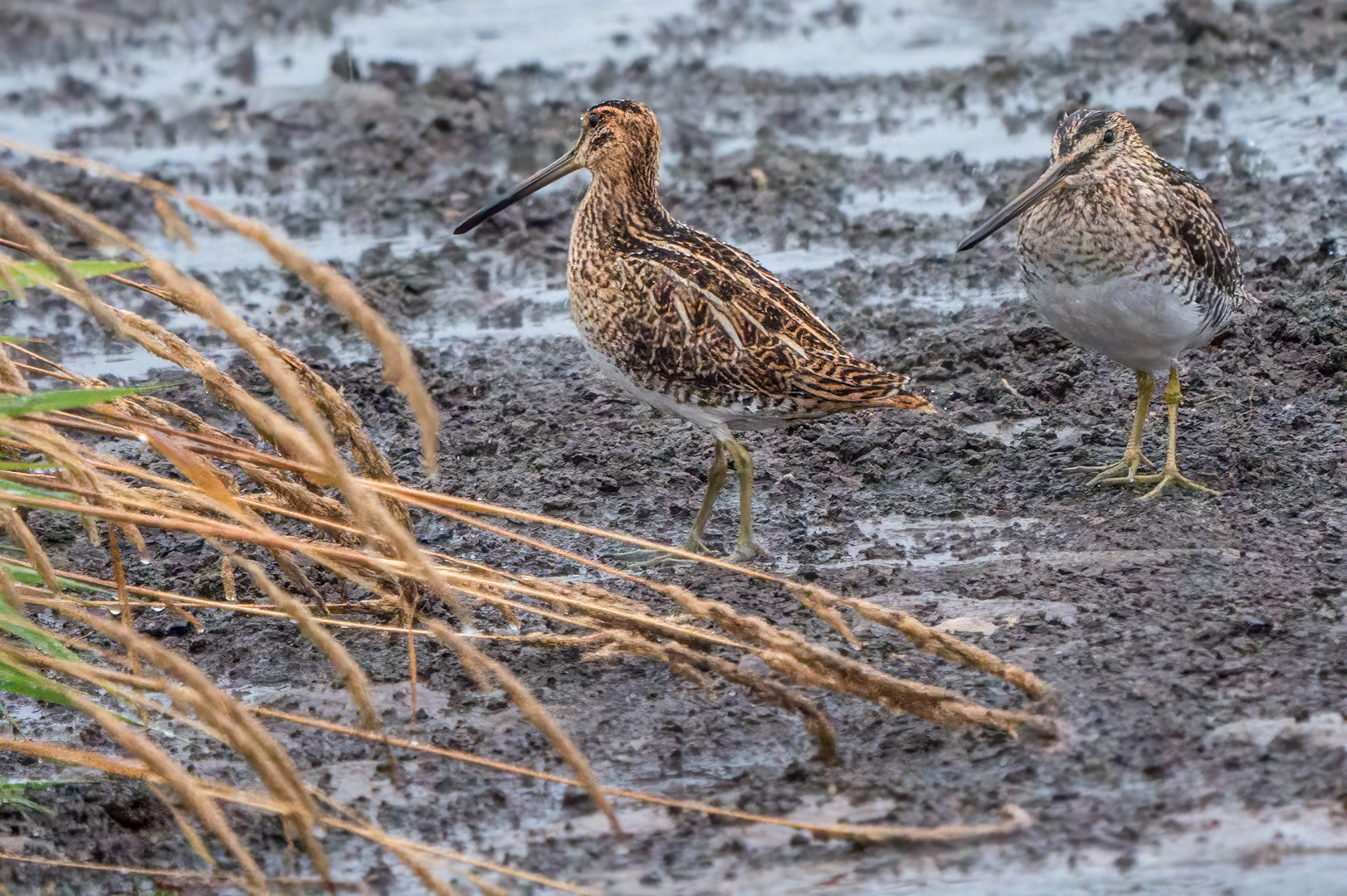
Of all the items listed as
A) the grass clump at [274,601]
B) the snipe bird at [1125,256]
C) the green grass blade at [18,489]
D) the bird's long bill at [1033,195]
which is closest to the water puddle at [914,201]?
the snipe bird at [1125,256]

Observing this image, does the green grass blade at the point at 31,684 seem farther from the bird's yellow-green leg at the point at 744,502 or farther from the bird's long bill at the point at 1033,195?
Result: the bird's long bill at the point at 1033,195

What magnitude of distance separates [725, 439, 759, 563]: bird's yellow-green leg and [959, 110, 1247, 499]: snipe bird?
1087 millimetres

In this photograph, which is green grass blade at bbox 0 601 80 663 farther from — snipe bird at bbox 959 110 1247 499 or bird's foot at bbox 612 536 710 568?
snipe bird at bbox 959 110 1247 499

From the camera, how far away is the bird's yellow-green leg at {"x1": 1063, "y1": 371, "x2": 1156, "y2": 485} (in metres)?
5.59

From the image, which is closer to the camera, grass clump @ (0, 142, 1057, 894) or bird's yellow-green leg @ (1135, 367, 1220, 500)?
grass clump @ (0, 142, 1057, 894)

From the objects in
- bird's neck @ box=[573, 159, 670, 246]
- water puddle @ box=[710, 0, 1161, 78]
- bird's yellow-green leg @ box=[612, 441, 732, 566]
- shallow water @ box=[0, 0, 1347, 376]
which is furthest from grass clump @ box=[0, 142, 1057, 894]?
water puddle @ box=[710, 0, 1161, 78]

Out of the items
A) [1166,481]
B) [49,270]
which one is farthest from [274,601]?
[1166,481]

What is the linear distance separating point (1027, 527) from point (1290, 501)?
0.82 meters

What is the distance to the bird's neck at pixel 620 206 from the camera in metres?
5.48

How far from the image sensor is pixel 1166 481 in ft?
17.9

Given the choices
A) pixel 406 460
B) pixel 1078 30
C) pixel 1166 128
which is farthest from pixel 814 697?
pixel 1078 30

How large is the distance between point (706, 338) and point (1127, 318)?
142cm

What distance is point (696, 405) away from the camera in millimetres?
5172

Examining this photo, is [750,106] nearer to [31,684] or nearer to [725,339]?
[725,339]
